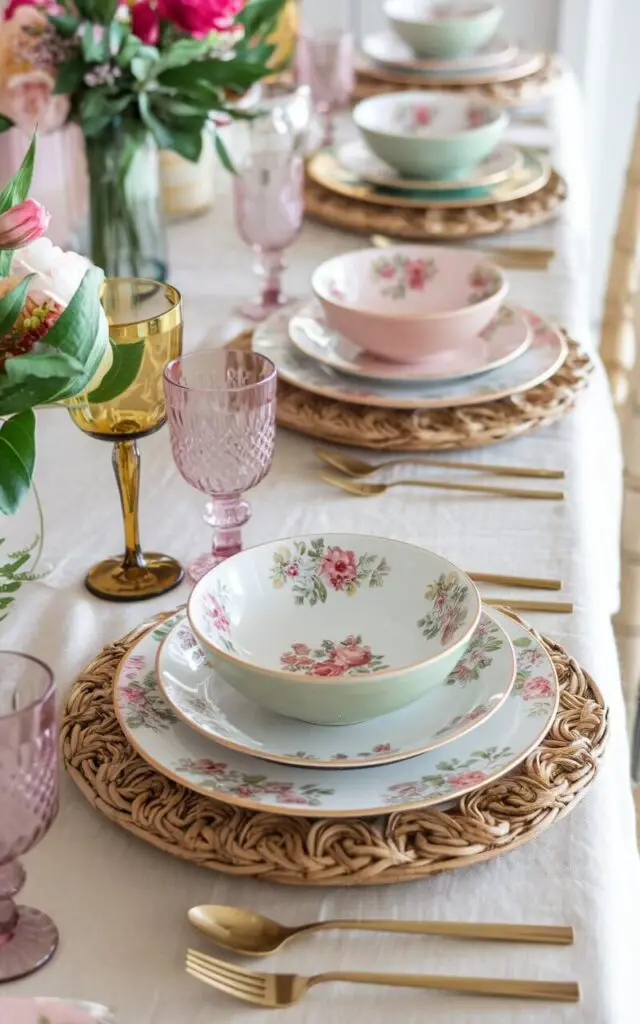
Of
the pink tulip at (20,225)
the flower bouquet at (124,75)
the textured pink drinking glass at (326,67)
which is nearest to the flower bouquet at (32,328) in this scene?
the pink tulip at (20,225)

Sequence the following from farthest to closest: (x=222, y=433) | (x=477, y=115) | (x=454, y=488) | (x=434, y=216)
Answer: (x=477, y=115)
(x=434, y=216)
(x=454, y=488)
(x=222, y=433)

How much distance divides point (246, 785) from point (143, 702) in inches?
3.8

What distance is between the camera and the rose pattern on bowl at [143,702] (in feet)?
2.43

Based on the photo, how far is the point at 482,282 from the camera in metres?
1.25

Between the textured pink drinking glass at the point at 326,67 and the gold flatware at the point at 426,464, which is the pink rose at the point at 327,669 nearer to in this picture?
the gold flatware at the point at 426,464

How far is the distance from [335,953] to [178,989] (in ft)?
0.24

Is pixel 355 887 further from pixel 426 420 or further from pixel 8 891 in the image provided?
pixel 426 420

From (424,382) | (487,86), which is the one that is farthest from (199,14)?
(487,86)

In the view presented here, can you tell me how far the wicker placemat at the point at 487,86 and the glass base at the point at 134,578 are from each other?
126cm

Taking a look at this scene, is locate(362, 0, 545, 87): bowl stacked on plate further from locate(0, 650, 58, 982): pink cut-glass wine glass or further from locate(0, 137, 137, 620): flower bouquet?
locate(0, 650, 58, 982): pink cut-glass wine glass

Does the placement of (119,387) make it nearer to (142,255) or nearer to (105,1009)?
(105,1009)

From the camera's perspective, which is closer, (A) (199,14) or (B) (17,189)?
(B) (17,189)

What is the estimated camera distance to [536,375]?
1156mm

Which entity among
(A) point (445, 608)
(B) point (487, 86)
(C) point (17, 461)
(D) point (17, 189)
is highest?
(D) point (17, 189)
